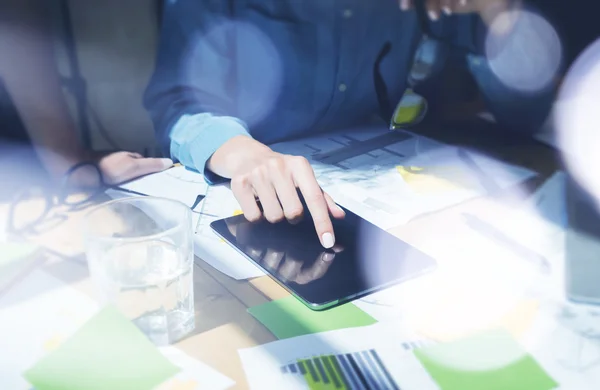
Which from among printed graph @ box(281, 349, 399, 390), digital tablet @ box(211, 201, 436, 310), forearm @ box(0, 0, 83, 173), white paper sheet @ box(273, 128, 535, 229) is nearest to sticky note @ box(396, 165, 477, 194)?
white paper sheet @ box(273, 128, 535, 229)

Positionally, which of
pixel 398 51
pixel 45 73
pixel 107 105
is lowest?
pixel 107 105

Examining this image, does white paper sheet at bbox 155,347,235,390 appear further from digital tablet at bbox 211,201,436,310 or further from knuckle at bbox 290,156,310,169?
knuckle at bbox 290,156,310,169

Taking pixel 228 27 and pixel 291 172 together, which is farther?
pixel 228 27

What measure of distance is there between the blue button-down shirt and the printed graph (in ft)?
2.09

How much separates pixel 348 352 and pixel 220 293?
0.14 m

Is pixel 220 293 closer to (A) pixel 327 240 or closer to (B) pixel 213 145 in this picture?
(A) pixel 327 240

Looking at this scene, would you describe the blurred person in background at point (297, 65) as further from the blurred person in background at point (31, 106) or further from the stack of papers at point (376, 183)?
the blurred person in background at point (31, 106)

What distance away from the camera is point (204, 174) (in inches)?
31.7

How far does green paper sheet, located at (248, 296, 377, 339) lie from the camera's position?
0.46 m

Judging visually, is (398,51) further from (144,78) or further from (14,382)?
(14,382)

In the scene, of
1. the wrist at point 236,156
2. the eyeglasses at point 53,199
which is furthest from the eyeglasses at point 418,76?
the eyeglasses at point 53,199

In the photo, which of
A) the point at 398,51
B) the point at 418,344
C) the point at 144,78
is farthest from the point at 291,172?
the point at 144,78

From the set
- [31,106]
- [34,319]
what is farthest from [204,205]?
[31,106]

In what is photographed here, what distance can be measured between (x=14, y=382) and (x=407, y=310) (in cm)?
33
